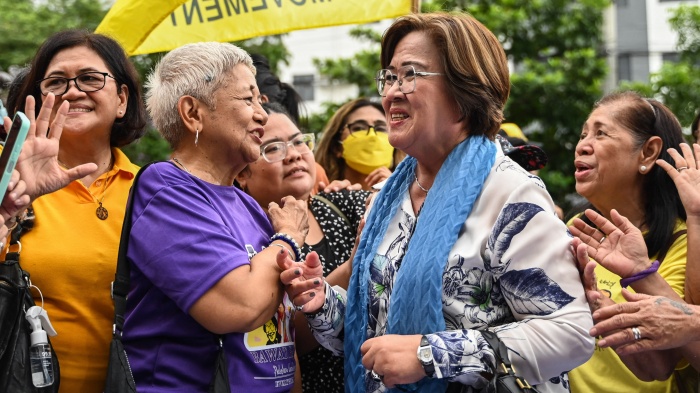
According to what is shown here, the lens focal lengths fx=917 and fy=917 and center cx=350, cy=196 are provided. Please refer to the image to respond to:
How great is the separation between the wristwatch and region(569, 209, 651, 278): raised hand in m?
0.86

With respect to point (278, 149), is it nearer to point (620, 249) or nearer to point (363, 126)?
point (363, 126)

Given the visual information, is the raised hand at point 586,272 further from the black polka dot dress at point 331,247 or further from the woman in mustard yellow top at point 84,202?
the woman in mustard yellow top at point 84,202

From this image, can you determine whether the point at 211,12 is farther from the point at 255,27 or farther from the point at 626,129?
the point at 626,129

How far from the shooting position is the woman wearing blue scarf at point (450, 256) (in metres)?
2.99

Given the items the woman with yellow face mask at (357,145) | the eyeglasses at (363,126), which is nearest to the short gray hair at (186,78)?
the woman with yellow face mask at (357,145)

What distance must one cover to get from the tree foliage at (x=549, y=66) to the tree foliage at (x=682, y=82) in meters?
0.99

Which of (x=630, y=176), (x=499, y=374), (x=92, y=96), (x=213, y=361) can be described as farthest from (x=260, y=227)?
(x=630, y=176)

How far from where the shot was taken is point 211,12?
5914 mm

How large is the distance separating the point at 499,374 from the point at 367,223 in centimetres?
96

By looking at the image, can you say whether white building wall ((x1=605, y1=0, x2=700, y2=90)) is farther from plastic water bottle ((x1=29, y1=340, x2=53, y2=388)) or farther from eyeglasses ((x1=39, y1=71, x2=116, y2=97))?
plastic water bottle ((x1=29, y1=340, x2=53, y2=388))

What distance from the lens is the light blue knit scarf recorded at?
10.1ft

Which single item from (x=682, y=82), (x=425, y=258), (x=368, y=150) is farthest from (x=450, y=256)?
(x=682, y=82)

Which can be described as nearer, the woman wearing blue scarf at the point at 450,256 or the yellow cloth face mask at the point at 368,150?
the woman wearing blue scarf at the point at 450,256

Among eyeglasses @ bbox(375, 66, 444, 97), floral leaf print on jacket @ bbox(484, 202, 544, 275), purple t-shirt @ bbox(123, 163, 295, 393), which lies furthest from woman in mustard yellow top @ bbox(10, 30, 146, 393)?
floral leaf print on jacket @ bbox(484, 202, 544, 275)
